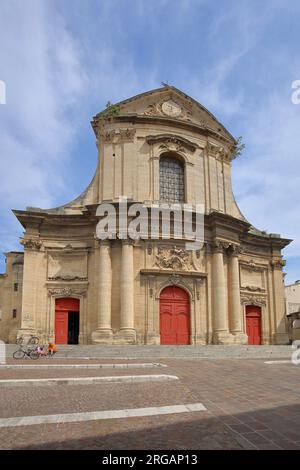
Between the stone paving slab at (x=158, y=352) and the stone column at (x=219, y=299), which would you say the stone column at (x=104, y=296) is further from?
the stone column at (x=219, y=299)

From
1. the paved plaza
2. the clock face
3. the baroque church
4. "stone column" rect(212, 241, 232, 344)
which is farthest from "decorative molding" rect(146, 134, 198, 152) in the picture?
the paved plaza

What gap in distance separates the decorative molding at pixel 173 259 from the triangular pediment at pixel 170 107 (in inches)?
329

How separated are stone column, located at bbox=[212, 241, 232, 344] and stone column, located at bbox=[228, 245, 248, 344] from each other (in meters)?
0.76

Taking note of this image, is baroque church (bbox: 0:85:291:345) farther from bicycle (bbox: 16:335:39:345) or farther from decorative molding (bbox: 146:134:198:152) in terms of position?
bicycle (bbox: 16:335:39:345)

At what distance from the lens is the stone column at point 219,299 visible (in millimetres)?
23047

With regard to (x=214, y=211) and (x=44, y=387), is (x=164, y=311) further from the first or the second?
(x=44, y=387)

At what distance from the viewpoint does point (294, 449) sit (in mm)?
4621

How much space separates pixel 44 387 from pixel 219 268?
16340 millimetres

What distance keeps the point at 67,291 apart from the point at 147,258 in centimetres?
480

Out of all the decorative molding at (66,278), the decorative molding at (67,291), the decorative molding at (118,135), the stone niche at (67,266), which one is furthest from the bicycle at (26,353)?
the decorative molding at (118,135)

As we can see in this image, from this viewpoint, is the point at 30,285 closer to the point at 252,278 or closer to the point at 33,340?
the point at 33,340

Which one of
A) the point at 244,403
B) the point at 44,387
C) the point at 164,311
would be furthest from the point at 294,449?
the point at 164,311

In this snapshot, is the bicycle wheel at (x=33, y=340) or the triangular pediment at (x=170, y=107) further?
the triangular pediment at (x=170, y=107)

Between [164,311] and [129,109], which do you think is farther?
[129,109]
